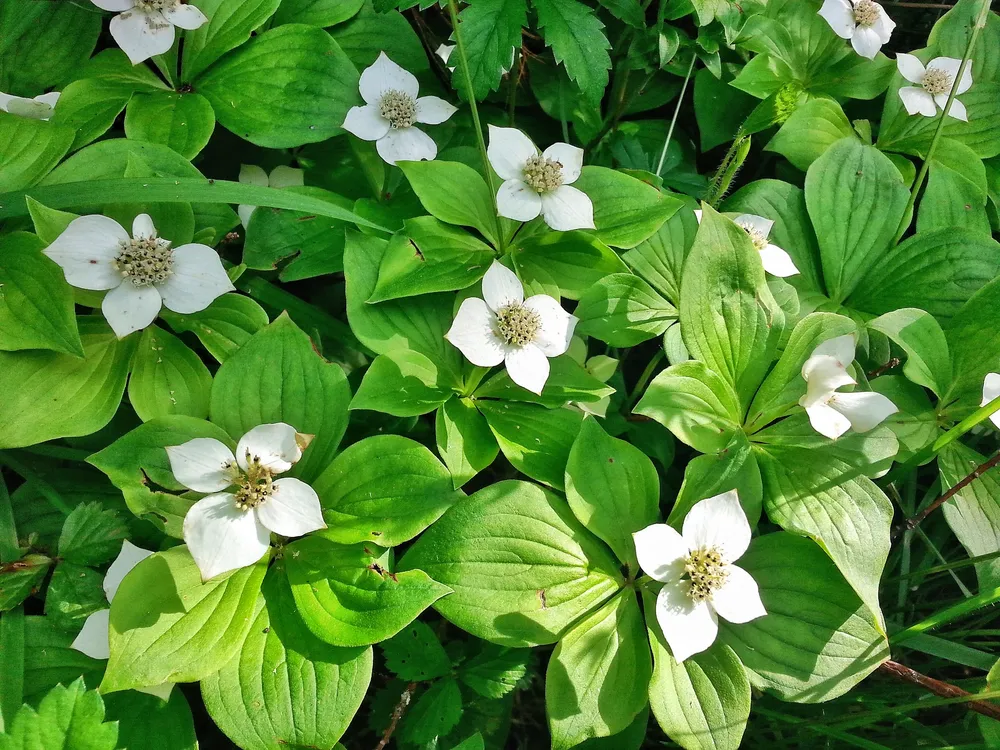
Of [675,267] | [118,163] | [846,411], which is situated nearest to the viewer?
[846,411]

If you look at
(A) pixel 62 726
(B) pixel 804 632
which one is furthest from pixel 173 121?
(B) pixel 804 632

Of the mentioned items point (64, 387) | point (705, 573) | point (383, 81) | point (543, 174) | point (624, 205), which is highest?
point (383, 81)

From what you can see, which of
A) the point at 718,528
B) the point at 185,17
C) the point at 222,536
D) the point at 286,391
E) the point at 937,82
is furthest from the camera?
the point at 937,82

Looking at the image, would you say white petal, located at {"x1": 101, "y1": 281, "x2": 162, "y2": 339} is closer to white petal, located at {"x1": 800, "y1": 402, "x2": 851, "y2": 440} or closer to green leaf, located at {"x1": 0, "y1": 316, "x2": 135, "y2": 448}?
green leaf, located at {"x1": 0, "y1": 316, "x2": 135, "y2": 448}

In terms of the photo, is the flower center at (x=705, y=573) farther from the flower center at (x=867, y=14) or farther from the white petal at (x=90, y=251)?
the flower center at (x=867, y=14)

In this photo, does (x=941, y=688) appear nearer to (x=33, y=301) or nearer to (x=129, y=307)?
(x=129, y=307)

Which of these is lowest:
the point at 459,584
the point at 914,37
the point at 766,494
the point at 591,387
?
the point at 459,584

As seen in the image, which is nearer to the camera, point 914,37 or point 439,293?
point 439,293

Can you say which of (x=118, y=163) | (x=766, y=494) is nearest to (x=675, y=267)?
(x=766, y=494)

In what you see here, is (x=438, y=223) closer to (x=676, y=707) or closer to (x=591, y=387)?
(x=591, y=387)
